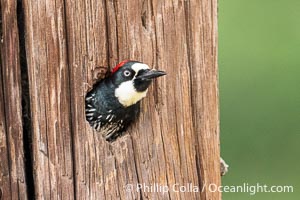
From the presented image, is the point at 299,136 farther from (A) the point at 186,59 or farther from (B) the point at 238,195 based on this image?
(A) the point at 186,59

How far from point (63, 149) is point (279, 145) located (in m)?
2.47

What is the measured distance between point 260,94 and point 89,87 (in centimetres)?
241

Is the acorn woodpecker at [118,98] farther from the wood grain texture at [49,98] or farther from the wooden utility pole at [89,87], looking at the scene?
the wood grain texture at [49,98]

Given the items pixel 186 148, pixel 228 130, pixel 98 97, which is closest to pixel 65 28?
pixel 98 97

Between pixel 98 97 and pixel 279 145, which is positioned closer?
pixel 98 97

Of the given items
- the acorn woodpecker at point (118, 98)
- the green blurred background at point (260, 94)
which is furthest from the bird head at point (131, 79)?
the green blurred background at point (260, 94)

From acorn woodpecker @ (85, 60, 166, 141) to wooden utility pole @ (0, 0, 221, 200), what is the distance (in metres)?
0.06

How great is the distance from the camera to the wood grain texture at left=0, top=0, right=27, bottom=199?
5309mm

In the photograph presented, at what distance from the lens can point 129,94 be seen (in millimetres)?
5523

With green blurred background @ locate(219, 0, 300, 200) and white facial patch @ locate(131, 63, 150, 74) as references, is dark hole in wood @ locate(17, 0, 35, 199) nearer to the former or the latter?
white facial patch @ locate(131, 63, 150, 74)

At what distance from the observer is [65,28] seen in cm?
536

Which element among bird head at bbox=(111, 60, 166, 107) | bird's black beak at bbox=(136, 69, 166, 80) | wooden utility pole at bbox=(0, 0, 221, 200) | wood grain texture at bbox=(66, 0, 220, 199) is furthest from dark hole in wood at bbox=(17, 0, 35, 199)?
bird's black beak at bbox=(136, 69, 166, 80)

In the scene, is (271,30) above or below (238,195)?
above

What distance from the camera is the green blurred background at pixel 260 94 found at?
7.51m
